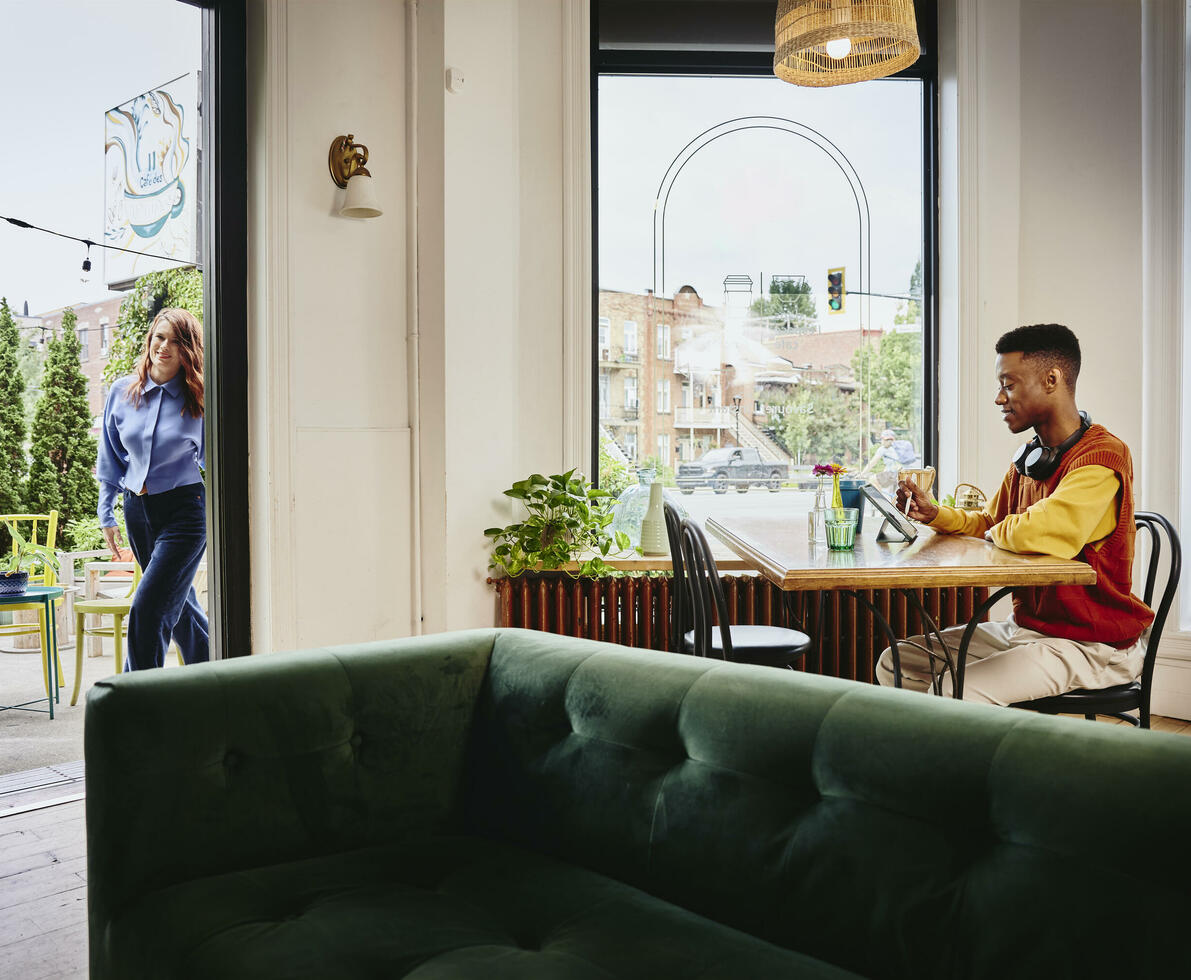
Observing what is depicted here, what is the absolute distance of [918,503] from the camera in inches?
109

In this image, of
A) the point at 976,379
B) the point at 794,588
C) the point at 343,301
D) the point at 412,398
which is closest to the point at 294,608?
the point at 412,398

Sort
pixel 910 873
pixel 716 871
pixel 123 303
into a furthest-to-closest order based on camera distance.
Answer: pixel 123 303, pixel 716 871, pixel 910 873

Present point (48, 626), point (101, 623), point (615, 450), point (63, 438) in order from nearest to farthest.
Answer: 1. point (63, 438)
2. point (48, 626)
3. point (101, 623)
4. point (615, 450)

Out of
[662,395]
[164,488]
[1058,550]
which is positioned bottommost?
[1058,550]

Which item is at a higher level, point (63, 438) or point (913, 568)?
point (63, 438)

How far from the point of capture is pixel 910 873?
1.13m

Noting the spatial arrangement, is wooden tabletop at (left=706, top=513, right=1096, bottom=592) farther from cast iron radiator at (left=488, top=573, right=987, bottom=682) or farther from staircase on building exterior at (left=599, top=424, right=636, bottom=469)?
staircase on building exterior at (left=599, top=424, right=636, bottom=469)

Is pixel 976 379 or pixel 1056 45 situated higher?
pixel 1056 45

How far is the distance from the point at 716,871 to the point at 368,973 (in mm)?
475

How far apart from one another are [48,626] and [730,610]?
2.47 metres

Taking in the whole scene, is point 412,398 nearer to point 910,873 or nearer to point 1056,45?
point 910,873

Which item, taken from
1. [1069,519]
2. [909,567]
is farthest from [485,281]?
[1069,519]

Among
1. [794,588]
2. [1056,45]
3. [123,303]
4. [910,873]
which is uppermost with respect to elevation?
[1056,45]

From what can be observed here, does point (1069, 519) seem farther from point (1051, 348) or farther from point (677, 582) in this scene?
point (677, 582)
